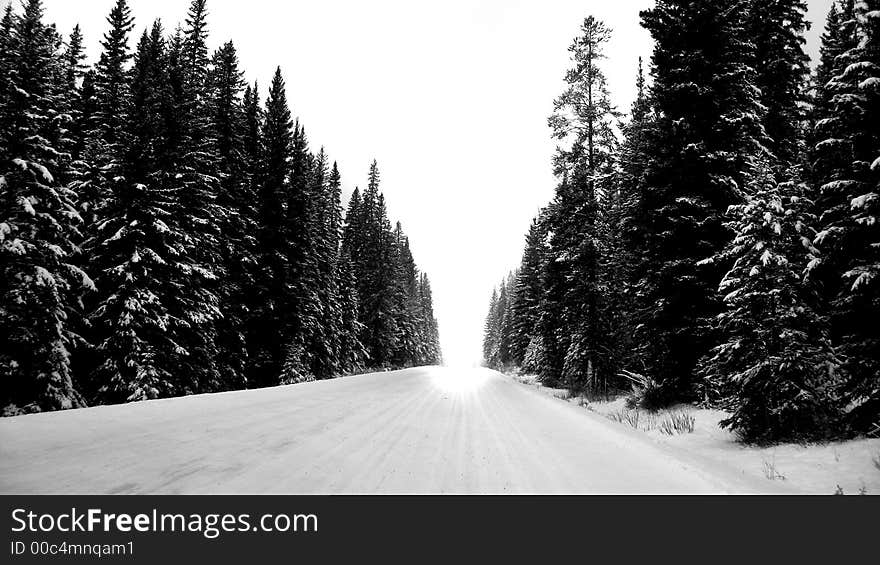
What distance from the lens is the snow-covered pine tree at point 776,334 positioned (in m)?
6.12

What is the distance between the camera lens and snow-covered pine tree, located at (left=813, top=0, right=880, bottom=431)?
5590mm

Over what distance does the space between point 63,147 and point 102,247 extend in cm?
340

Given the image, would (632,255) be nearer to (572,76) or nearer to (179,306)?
(572,76)

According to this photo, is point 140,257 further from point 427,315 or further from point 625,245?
point 427,315

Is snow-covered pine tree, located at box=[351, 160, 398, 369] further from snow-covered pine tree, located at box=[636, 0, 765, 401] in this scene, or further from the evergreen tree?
snow-covered pine tree, located at box=[636, 0, 765, 401]

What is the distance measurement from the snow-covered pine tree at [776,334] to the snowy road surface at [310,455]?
6.76ft

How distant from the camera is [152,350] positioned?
13.4 m

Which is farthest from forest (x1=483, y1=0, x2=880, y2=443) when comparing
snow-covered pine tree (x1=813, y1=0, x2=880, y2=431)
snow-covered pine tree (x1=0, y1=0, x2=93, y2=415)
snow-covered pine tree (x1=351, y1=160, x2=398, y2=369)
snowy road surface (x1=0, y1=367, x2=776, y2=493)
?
snow-covered pine tree (x1=351, y1=160, x2=398, y2=369)

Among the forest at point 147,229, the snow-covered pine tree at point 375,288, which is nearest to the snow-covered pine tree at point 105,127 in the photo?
the forest at point 147,229

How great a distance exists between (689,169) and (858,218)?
Answer: 19.6 feet

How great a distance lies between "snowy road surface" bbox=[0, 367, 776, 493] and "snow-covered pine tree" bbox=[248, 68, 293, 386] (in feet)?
51.3

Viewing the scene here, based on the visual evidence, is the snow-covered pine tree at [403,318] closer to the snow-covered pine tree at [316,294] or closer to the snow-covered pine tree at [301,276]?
the snow-covered pine tree at [316,294]

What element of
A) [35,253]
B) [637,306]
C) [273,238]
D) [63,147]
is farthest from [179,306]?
[637,306]

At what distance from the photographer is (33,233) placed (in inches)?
452
